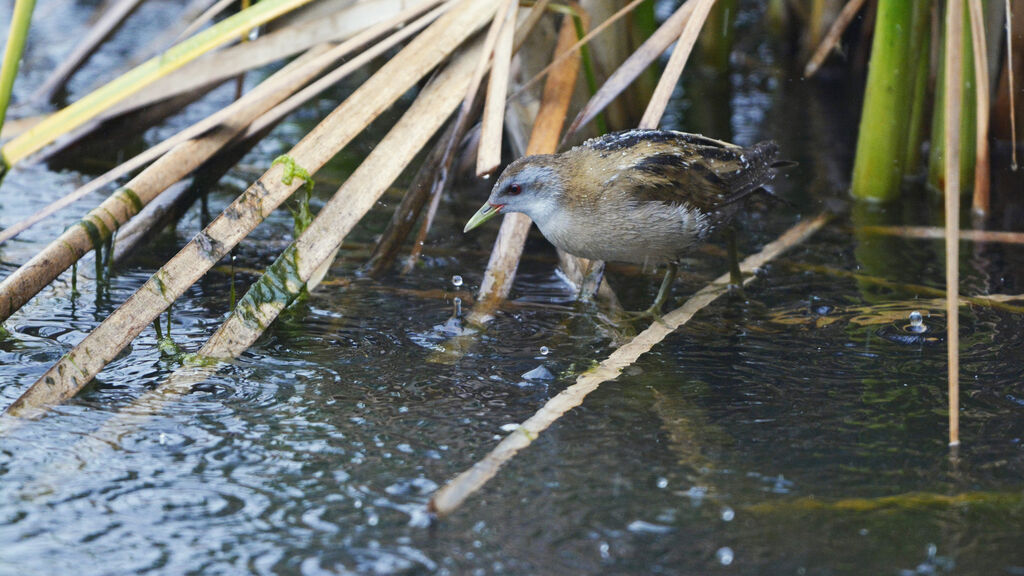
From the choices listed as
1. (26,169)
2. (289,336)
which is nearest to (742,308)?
(289,336)

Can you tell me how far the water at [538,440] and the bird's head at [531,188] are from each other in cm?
35

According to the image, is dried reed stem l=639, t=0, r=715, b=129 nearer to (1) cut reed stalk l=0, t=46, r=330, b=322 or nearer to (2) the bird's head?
(2) the bird's head

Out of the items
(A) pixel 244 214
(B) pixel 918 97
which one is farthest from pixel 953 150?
(B) pixel 918 97

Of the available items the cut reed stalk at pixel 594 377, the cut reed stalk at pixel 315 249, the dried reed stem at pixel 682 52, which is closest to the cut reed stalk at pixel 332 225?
the cut reed stalk at pixel 315 249

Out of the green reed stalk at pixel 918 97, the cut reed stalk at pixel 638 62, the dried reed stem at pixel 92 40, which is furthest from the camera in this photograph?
the dried reed stem at pixel 92 40

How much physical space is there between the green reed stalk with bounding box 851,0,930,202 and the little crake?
93 centimetres

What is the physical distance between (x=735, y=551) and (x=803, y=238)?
2.23 metres

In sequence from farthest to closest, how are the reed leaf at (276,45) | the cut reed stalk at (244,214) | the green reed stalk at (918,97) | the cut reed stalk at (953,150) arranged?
the green reed stalk at (918,97)
the reed leaf at (276,45)
the cut reed stalk at (244,214)
the cut reed stalk at (953,150)

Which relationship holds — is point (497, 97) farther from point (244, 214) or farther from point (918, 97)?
point (918, 97)

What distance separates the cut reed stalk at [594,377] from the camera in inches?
86.9

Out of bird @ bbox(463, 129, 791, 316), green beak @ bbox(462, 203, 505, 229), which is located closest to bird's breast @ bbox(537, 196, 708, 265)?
bird @ bbox(463, 129, 791, 316)

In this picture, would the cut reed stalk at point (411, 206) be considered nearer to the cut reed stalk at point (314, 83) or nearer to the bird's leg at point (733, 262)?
the cut reed stalk at point (314, 83)

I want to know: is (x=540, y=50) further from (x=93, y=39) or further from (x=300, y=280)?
→ (x=93, y=39)

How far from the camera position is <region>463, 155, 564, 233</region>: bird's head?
3.25 metres
